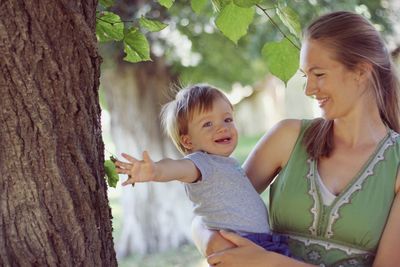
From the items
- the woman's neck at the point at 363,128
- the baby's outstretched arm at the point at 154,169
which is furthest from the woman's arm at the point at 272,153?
the baby's outstretched arm at the point at 154,169

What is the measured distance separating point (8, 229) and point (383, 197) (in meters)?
0.99

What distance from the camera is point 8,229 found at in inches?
52.0

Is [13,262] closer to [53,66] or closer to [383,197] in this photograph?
[53,66]

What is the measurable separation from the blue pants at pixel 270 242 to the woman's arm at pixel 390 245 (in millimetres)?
230

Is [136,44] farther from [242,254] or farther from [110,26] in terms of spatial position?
[242,254]

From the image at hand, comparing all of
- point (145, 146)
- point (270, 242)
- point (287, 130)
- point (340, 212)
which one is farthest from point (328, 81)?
point (145, 146)

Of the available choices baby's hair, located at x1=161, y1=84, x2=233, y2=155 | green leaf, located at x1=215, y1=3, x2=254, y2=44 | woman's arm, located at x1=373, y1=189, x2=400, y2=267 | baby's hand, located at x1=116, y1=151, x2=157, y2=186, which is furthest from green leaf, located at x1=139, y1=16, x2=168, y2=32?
woman's arm, located at x1=373, y1=189, x2=400, y2=267

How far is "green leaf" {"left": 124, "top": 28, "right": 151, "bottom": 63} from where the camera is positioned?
1845 mm

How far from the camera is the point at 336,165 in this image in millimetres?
2033

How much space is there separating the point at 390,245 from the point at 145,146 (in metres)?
6.12

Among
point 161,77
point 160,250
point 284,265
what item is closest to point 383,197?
point 284,265

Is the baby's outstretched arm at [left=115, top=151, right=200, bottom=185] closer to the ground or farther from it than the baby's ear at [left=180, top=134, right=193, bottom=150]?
closer to the ground

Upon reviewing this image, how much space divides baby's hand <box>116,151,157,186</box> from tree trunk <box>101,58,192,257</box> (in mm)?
5716

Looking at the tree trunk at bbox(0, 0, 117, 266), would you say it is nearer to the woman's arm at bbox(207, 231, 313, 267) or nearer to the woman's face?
the woman's arm at bbox(207, 231, 313, 267)
